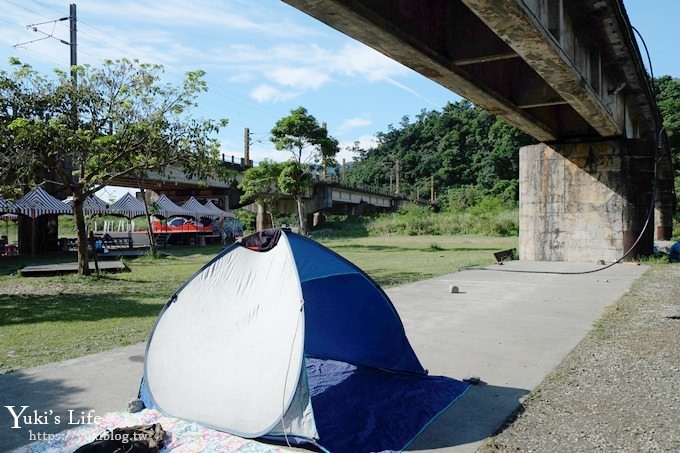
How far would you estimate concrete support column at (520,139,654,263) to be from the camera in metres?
17.3

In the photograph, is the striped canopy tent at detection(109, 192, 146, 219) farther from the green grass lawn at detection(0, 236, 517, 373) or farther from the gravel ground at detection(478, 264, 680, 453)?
the gravel ground at detection(478, 264, 680, 453)

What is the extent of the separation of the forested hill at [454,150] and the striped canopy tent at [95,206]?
166 ft

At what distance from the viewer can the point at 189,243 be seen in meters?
38.4

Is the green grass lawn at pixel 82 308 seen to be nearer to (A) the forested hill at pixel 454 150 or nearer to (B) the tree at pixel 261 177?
(B) the tree at pixel 261 177

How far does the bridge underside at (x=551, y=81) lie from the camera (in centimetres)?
716

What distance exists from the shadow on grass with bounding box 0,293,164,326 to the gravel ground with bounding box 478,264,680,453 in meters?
6.71

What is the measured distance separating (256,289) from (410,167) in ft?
307

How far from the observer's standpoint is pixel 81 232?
14.7m

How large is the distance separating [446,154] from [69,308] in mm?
81712

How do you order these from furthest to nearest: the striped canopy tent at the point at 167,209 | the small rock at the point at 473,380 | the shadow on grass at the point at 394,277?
the striped canopy tent at the point at 167,209 < the shadow on grass at the point at 394,277 < the small rock at the point at 473,380

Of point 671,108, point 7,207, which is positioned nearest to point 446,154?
point 671,108

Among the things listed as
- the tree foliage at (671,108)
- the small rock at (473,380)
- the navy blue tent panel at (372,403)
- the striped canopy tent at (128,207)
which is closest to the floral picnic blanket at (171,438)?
the navy blue tent panel at (372,403)

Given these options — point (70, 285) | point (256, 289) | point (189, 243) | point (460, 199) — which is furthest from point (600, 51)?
point (460, 199)

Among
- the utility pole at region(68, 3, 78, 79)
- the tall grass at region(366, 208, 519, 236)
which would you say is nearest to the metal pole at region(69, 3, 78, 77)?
the utility pole at region(68, 3, 78, 79)
